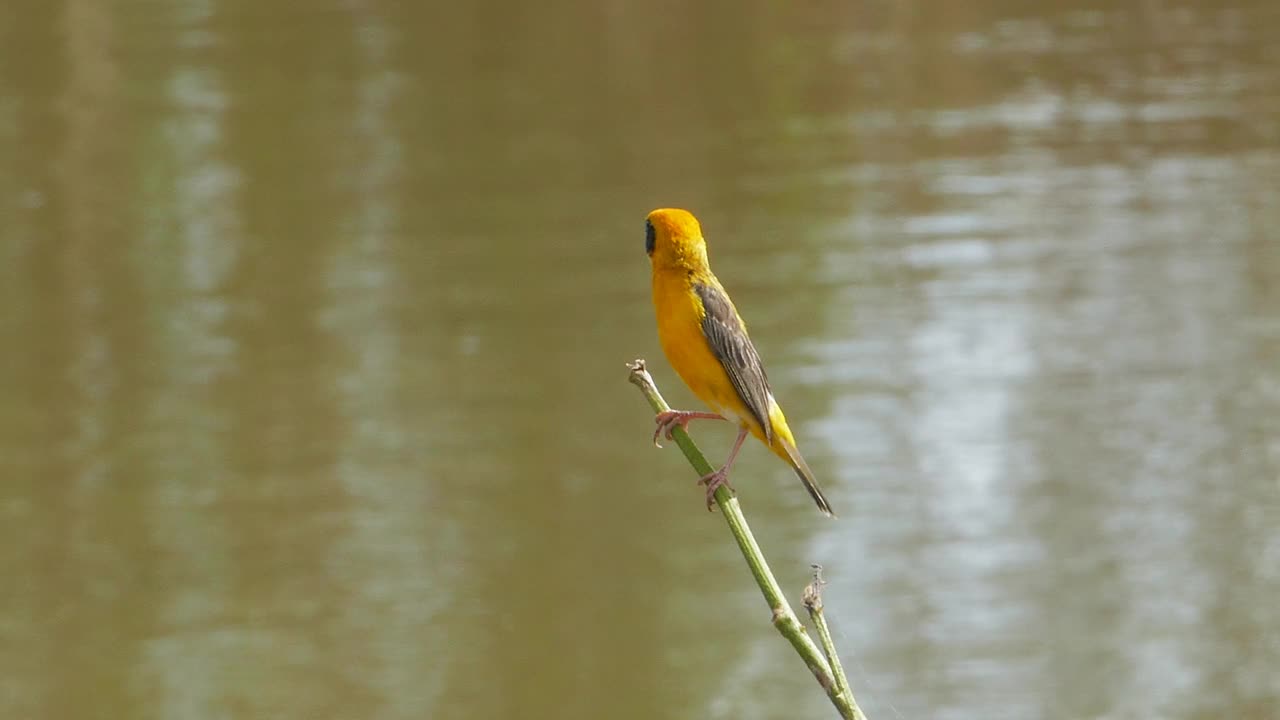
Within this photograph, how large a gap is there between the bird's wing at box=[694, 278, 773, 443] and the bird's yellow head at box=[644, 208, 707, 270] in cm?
8

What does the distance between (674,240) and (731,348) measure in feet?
0.99

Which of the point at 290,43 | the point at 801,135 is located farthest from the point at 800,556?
the point at 290,43

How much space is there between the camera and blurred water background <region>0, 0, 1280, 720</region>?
355 inches

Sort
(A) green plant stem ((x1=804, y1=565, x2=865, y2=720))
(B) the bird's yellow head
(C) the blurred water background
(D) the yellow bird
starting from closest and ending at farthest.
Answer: (A) green plant stem ((x1=804, y1=565, x2=865, y2=720))
(B) the bird's yellow head
(D) the yellow bird
(C) the blurred water background

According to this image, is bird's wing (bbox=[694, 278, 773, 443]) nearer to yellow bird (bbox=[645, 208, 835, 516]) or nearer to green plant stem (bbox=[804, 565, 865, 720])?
yellow bird (bbox=[645, 208, 835, 516])

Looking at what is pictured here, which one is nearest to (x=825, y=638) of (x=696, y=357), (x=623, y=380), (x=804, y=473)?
(x=804, y=473)

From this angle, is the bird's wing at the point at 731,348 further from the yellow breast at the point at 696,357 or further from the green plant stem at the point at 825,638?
the green plant stem at the point at 825,638

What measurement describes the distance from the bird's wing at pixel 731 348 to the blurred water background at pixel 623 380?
16.0 ft

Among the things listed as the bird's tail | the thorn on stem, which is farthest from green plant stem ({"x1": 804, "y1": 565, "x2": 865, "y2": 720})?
the bird's tail

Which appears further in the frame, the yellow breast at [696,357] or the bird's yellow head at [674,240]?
the yellow breast at [696,357]

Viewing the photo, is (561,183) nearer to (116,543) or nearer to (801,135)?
(801,135)

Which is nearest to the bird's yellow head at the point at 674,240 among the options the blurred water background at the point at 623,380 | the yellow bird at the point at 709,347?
the yellow bird at the point at 709,347

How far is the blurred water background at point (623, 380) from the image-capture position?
9.02 meters

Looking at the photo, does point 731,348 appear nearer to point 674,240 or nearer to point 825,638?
point 674,240
